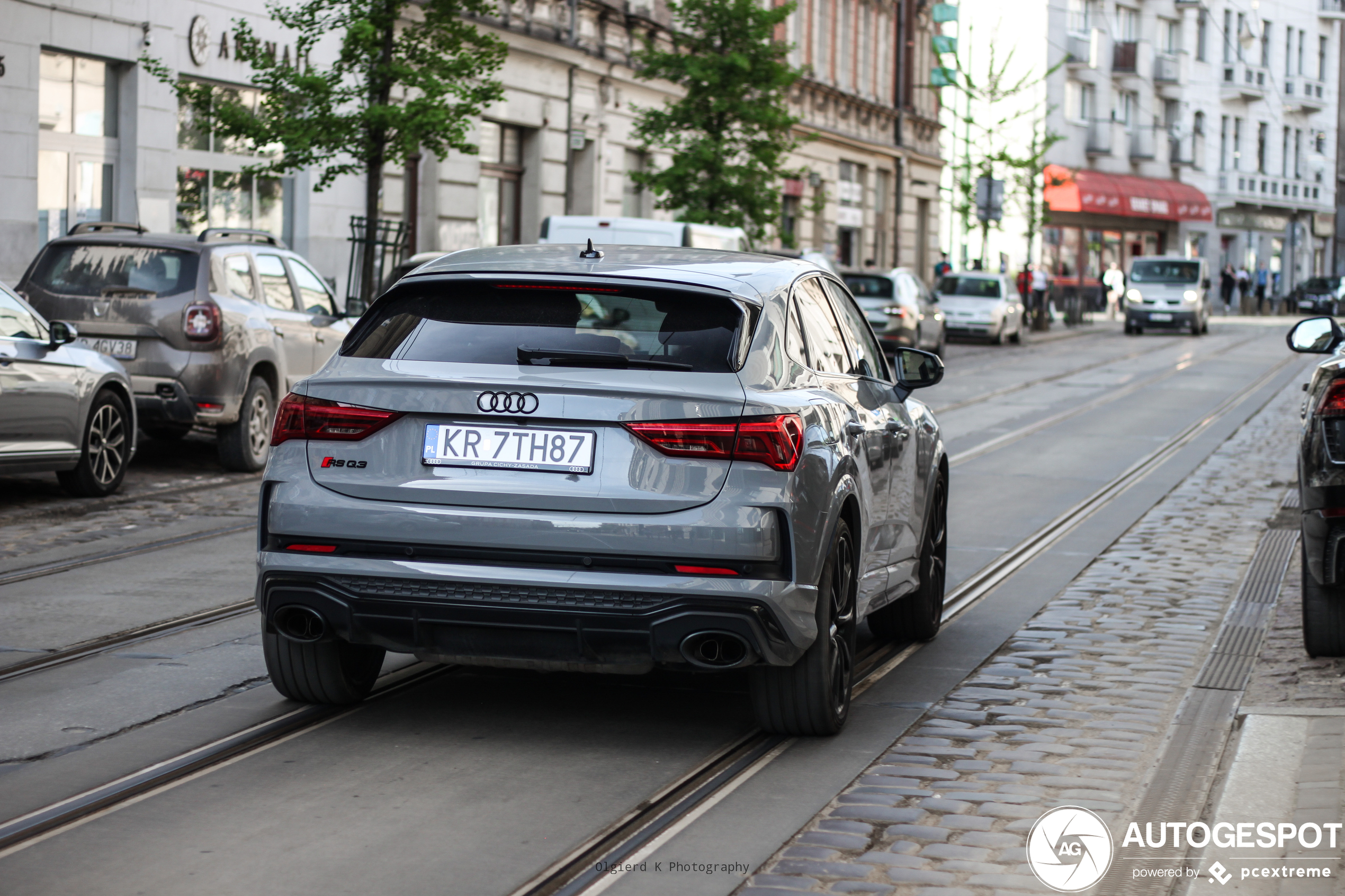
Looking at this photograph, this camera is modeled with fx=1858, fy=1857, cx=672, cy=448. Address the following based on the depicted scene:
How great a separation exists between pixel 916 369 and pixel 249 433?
774 cm

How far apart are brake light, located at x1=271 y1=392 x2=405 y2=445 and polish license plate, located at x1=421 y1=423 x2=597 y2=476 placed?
165 millimetres

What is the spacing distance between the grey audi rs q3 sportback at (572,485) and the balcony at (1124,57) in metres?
69.1

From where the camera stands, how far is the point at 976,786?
18.3 ft

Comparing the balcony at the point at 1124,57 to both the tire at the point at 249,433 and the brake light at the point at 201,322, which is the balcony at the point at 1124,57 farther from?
the brake light at the point at 201,322

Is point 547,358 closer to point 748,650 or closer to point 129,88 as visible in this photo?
point 748,650

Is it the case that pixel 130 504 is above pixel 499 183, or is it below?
below

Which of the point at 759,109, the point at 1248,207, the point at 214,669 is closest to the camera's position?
the point at 214,669

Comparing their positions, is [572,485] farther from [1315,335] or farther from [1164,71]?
[1164,71]

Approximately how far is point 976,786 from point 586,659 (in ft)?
4.03

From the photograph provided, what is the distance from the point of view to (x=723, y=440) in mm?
5508

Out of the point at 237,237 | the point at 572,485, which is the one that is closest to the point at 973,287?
the point at 237,237

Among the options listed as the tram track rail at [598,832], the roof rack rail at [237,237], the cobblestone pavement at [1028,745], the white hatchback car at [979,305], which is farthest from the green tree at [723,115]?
the tram track rail at [598,832]

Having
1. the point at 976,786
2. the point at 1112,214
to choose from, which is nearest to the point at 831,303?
the point at 976,786

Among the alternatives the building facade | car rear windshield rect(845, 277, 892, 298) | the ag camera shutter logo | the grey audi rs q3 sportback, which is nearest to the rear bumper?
the grey audi rs q3 sportback
